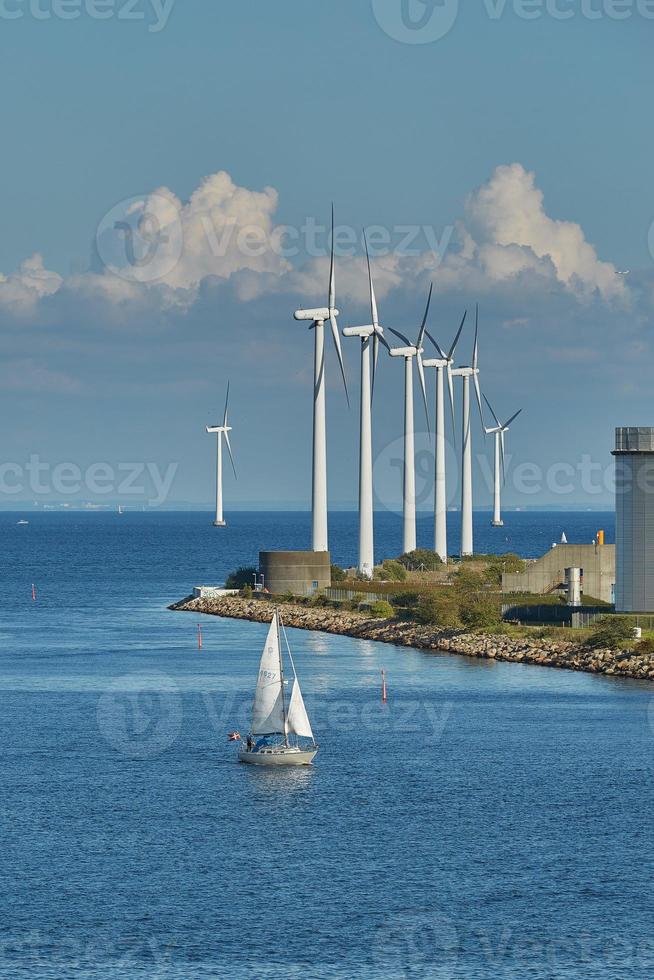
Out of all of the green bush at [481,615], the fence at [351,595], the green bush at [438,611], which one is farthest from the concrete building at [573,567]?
the fence at [351,595]

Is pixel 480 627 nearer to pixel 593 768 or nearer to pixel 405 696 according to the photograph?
pixel 405 696

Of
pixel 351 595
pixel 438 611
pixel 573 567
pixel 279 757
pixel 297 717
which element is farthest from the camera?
pixel 351 595

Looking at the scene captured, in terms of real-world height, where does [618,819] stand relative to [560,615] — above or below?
below

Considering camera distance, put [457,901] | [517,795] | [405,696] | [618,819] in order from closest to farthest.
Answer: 1. [457,901]
2. [618,819]
3. [517,795]
4. [405,696]

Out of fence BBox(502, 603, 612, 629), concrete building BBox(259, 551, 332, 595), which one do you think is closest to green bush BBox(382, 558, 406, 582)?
concrete building BBox(259, 551, 332, 595)

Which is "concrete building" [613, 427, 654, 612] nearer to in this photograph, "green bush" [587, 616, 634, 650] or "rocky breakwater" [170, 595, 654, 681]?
"green bush" [587, 616, 634, 650]

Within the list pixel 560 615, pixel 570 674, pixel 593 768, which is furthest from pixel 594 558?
pixel 593 768

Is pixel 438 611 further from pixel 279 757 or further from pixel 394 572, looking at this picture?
pixel 279 757

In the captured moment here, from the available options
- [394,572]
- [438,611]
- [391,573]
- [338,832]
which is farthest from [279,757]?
[394,572]
